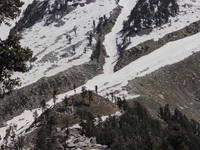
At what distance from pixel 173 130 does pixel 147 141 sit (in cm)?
584

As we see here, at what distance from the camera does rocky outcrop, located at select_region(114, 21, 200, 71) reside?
175075 millimetres

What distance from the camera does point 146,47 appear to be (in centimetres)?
18112

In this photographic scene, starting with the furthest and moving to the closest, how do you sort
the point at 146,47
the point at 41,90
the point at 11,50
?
1. the point at 146,47
2. the point at 41,90
3. the point at 11,50

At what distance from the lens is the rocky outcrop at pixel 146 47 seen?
6893 inches

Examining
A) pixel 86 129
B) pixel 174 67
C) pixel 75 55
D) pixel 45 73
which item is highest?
pixel 75 55

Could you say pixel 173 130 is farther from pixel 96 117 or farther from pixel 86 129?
pixel 96 117

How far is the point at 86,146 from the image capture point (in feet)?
240

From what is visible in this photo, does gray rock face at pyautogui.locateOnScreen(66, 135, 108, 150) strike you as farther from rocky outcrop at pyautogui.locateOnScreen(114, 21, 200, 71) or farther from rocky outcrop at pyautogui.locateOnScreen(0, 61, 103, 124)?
rocky outcrop at pyautogui.locateOnScreen(114, 21, 200, 71)

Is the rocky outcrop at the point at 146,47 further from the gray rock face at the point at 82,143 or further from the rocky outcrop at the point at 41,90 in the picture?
the gray rock face at the point at 82,143

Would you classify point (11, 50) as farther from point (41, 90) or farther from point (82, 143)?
point (41, 90)

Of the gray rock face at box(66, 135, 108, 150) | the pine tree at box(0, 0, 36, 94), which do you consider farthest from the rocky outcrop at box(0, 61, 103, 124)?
the pine tree at box(0, 0, 36, 94)

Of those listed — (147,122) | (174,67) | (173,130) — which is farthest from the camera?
(174,67)

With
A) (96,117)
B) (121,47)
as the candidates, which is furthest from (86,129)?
(121,47)

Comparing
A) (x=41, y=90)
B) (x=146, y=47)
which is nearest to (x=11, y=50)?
(x=41, y=90)
